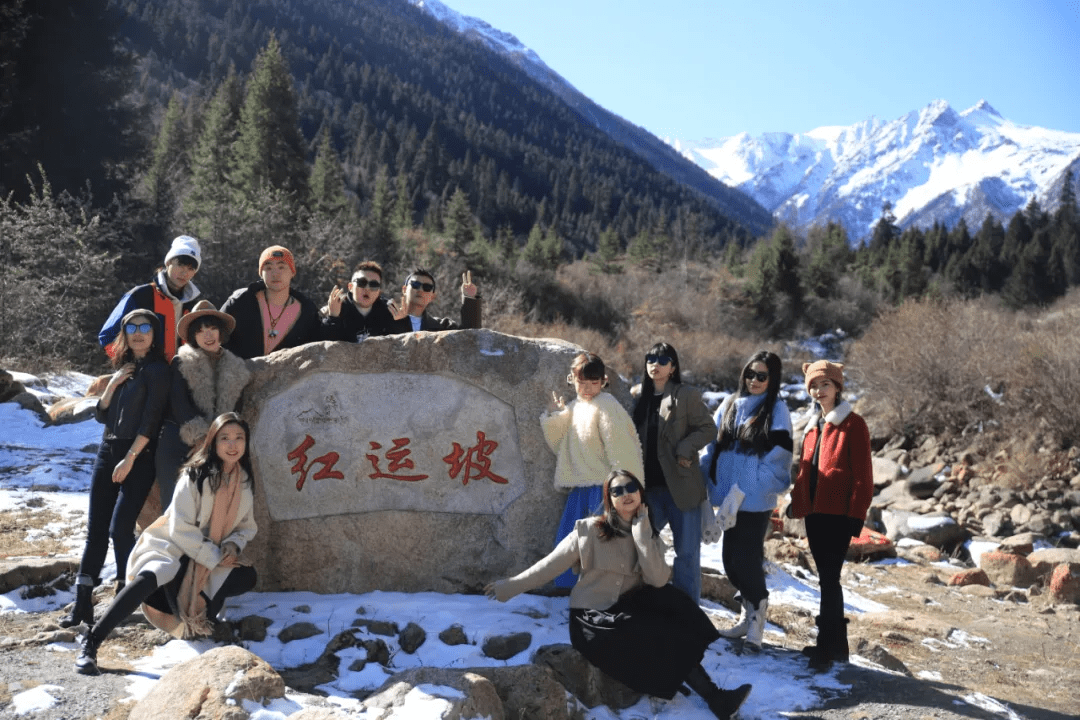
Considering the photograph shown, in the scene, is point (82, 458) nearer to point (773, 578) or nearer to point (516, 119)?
point (773, 578)

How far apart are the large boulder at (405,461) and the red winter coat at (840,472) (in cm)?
115

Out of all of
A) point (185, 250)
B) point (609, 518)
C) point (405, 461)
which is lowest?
point (405, 461)

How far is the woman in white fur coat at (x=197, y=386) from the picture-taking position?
4199 mm

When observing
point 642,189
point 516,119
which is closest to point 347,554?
point 642,189

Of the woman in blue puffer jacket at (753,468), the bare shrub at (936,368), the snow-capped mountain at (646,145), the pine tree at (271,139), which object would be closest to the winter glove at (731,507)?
the woman in blue puffer jacket at (753,468)

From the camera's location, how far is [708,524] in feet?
14.8

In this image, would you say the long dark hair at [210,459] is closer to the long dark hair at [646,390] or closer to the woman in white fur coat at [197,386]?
the woman in white fur coat at [197,386]

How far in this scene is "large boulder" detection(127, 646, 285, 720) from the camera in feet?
10.3

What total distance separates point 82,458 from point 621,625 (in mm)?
6028

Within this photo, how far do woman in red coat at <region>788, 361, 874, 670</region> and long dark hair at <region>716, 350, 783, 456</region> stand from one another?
0.61 ft

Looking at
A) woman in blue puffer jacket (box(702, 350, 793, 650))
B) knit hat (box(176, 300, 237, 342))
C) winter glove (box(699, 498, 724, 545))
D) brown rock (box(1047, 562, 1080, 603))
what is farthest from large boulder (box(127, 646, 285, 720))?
brown rock (box(1047, 562, 1080, 603))

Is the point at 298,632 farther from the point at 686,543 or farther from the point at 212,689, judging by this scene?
the point at 686,543

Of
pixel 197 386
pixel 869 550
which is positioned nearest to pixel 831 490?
pixel 197 386

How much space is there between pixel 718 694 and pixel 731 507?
3.07ft
